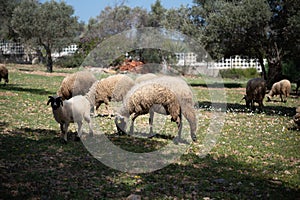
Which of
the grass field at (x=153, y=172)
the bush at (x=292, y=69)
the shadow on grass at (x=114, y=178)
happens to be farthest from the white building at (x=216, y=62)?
the shadow on grass at (x=114, y=178)

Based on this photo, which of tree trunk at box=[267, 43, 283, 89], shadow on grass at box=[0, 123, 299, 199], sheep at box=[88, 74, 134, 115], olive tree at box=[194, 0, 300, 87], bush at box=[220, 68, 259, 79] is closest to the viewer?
shadow on grass at box=[0, 123, 299, 199]

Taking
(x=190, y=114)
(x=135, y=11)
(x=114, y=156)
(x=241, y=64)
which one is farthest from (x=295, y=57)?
(x=135, y=11)

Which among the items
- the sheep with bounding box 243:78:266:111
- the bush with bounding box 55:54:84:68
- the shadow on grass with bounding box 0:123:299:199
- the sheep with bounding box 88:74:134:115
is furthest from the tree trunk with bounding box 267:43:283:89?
the bush with bounding box 55:54:84:68

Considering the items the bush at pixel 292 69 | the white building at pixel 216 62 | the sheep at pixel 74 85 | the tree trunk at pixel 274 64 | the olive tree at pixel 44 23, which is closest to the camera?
the sheep at pixel 74 85

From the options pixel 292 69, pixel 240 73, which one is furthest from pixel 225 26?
pixel 240 73

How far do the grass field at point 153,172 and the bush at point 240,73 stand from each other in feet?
108

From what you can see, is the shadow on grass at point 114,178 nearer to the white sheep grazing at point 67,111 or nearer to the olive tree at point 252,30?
the white sheep grazing at point 67,111

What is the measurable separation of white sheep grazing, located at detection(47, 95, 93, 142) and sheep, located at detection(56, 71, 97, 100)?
5.92m

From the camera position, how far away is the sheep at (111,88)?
1496 cm

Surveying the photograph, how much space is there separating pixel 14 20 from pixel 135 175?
36181mm

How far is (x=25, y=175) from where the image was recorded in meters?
7.35

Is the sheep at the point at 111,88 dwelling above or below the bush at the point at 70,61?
below

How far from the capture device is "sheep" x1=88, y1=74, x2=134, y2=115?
15.0m

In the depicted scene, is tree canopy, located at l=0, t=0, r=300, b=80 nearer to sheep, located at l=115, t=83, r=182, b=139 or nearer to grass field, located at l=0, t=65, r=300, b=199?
grass field, located at l=0, t=65, r=300, b=199
